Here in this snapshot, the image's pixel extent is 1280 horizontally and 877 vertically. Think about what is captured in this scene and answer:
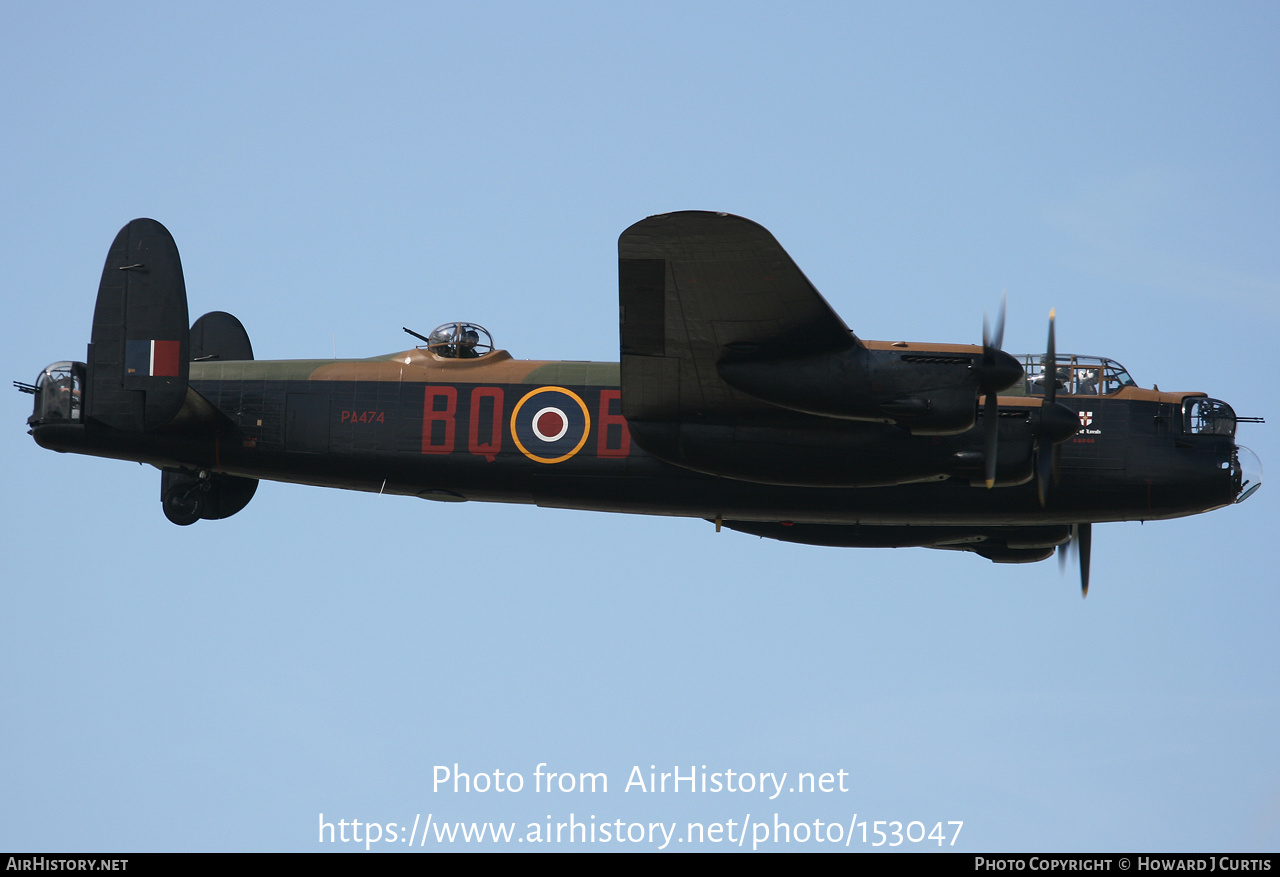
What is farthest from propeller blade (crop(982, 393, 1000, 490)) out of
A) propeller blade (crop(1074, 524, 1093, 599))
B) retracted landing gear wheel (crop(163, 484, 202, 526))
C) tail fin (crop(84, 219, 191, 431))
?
retracted landing gear wheel (crop(163, 484, 202, 526))

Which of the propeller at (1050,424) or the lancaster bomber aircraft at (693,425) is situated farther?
the propeller at (1050,424)

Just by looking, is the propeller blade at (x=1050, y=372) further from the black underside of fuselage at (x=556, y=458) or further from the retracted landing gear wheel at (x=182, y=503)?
the retracted landing gear wheel at (x=182, y=503)

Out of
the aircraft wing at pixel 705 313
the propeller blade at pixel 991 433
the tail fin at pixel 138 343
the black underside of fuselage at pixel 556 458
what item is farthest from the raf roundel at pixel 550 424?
the propeller blade at pixel 991 433

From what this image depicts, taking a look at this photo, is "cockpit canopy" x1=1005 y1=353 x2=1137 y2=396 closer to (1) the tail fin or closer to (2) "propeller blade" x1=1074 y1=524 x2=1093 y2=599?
(2) "propeller blade" x1=1074 y1=524 x2=1093 y2=599

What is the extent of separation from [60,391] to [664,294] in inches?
407

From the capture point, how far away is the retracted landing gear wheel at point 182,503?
25531 millimetres

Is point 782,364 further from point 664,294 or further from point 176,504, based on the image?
point 176,504

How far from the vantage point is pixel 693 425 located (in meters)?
22.5

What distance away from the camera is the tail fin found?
23.5 meters

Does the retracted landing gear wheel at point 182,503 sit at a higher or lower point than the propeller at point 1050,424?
lower

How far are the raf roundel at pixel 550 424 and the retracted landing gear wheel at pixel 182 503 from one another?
6019mm

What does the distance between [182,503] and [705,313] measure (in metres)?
10.4

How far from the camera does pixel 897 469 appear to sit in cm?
2230
